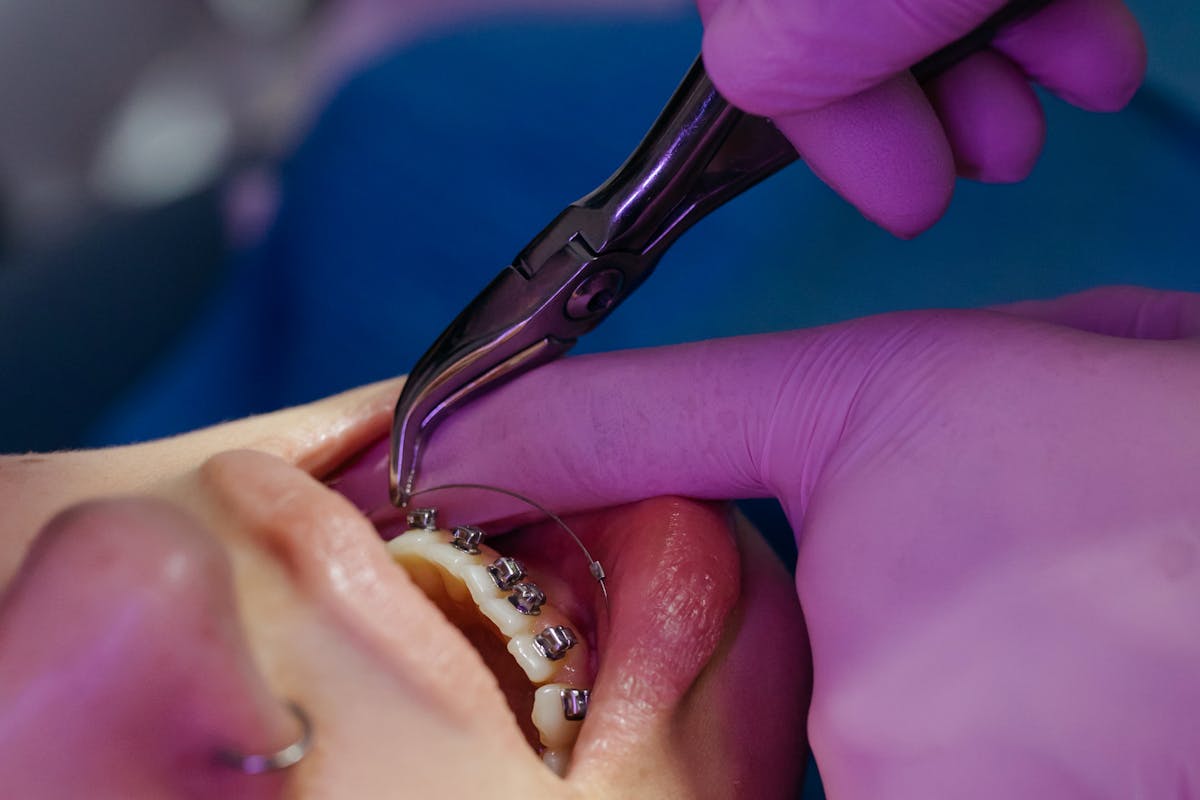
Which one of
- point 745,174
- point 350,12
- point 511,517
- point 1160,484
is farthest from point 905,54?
point 350,12

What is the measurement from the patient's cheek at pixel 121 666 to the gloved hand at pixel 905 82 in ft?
1.20

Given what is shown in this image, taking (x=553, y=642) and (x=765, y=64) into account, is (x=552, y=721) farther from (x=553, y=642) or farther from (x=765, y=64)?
(x=765, y=64)

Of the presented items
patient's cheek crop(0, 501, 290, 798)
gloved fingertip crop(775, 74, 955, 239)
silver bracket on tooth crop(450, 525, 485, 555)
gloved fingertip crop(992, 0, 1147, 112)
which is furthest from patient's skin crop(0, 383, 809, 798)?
gloved fingertip crop(992, 0, 1147, 112)

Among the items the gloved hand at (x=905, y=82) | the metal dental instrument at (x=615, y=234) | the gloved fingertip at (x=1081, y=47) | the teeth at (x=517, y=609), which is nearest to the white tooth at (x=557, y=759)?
the teeth at (x=517, y=609)

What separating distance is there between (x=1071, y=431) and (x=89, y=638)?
45cm

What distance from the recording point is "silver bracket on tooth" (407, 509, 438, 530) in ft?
2.40

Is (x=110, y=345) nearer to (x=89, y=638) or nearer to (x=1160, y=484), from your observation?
(x=89, y=638)

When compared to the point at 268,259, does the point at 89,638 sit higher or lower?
higher

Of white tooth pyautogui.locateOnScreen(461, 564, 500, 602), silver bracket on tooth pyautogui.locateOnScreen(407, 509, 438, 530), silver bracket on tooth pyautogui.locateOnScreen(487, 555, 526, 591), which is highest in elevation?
silver bracket on tooth pyautogui.locateOnScreen(407, 509, 438, 530)

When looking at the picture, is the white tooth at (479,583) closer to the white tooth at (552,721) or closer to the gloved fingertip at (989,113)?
the white tooth at (552,721)

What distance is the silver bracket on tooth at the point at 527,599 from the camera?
69 centimetres

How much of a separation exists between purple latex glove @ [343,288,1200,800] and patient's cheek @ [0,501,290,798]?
282 mm

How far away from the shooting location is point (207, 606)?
0.49m

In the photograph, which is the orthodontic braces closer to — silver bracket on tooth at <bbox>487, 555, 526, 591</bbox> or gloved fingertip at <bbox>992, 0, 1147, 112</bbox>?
silver bracket on tooth at <bbox>487, 555, 526, 591</bbox>
